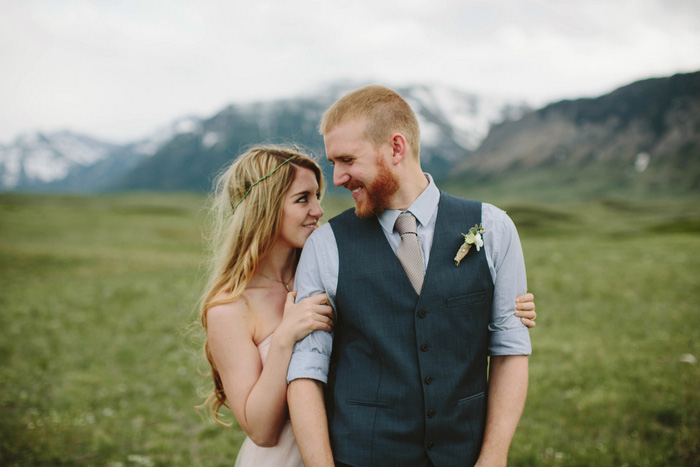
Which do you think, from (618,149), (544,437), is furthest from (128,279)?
(618,149)

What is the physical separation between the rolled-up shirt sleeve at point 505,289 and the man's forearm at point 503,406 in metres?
0.11

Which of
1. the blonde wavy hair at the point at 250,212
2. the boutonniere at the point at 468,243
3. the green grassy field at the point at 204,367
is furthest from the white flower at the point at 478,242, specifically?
the green grassy field at the point at 204,367

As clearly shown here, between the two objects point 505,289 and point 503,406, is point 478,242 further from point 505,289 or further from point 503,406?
point 503,406

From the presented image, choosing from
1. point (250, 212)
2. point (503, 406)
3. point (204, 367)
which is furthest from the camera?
point (204, 367)

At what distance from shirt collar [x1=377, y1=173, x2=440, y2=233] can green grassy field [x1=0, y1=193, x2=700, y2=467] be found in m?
2.64

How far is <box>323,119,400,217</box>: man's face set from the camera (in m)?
3.29

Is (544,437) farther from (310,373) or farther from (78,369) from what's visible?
(78,369)

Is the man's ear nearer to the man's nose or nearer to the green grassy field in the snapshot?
the man's nose

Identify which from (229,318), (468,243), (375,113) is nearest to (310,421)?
(229,318)

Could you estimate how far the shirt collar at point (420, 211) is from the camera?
337 centimetres

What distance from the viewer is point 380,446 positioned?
2.99 m

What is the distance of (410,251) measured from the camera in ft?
10.6

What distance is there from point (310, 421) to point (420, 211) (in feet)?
5.65

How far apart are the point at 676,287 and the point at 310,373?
17.2 m
